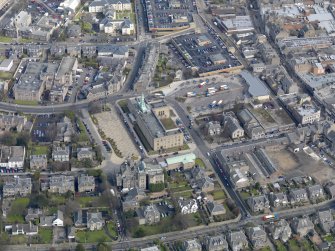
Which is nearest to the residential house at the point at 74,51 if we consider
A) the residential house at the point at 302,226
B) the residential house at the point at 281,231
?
the residential house at the point at 281,231

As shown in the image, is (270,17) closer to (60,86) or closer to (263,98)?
(263,98)

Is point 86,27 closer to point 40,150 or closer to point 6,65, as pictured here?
point 6,65

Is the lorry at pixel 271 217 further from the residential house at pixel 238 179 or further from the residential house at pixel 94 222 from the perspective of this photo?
the residential house at pixel 94 222

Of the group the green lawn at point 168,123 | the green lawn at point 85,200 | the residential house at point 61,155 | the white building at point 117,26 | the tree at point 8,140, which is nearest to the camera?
the green lawn at point 85,200

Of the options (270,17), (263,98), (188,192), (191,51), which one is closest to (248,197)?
(188,192)

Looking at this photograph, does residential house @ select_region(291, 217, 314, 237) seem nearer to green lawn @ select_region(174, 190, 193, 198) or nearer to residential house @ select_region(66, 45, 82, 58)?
green lawn @ select_region(174, 190, 193, 198)

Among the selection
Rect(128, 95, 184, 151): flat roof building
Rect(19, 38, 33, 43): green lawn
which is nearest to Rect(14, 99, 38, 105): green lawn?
Rect(128, 95, 184, 151): flat roof building
